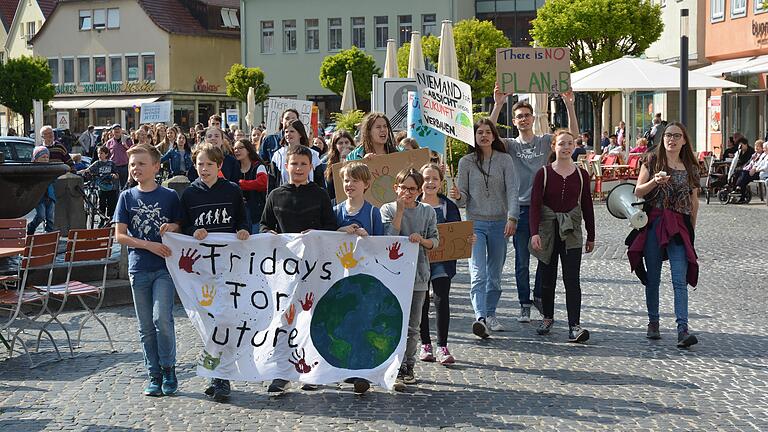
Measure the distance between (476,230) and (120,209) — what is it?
3266 mm

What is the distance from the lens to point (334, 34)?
7306cm

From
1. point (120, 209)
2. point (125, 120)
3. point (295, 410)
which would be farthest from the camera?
point (125, 120)

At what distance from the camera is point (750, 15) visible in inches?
1352

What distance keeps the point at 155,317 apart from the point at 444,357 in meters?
2.15

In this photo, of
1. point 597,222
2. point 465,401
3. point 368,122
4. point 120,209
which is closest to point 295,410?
point 465,401

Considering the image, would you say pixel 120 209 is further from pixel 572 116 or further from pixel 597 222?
pixel 597 222

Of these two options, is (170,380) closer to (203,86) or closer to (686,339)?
(686,339)

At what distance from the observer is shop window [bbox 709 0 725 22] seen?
122 feet

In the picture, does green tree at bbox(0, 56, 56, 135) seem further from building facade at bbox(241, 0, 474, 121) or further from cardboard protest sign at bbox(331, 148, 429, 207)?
cardboard protest sign at bbox(331, 148, 429, 207)

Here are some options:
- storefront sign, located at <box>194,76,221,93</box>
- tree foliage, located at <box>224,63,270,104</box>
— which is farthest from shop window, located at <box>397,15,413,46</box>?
storefront sign, located at <box>194,76,221,93</box>

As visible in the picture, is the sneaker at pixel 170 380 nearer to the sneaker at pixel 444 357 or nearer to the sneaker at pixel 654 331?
the sneaker at pixel 444 357

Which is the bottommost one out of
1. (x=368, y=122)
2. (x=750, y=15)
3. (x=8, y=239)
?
(x=8, y=239)

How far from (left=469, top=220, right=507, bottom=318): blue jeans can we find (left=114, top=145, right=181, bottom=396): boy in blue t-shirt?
2881 mm

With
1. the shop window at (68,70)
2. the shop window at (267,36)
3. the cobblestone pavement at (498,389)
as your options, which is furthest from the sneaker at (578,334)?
the shop window at (68,70)
